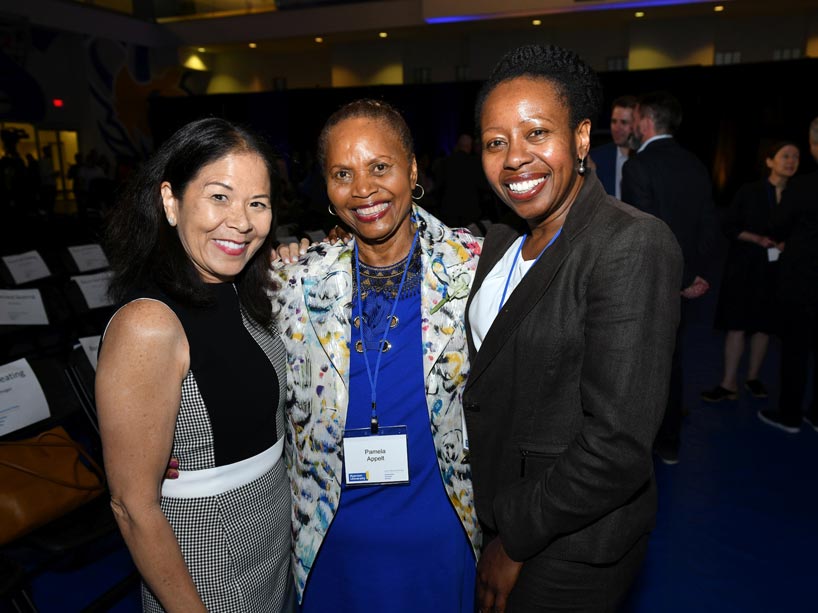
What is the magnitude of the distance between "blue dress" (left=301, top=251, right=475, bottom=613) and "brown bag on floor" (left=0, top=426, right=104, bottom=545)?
0.96 m

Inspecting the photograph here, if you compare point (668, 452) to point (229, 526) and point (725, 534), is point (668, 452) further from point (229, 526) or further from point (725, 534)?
point (229, 526)

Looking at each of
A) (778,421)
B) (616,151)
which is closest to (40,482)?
(616,151)

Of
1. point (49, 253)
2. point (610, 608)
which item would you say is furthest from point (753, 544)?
point (49, 253)

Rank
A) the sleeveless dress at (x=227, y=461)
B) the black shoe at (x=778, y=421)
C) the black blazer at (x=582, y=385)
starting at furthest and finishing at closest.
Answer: the black shoe at (x=778, y=421) → the sleeveless dress at (x=227, y=461) → the black blazer at (x=582, y=385)

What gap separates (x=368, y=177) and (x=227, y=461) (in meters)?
0.82

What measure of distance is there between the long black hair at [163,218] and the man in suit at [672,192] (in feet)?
9.02

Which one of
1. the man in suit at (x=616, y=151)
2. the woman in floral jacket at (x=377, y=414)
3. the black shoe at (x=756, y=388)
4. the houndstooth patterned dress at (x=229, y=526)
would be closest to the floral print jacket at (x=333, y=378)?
the woman in floral jacket at (x=377, y=414)

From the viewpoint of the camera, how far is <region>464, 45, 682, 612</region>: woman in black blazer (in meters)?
1.05

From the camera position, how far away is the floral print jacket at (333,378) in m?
1.60

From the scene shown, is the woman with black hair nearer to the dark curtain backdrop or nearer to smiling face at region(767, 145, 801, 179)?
smiling face at region(767, 145, 801, 179)

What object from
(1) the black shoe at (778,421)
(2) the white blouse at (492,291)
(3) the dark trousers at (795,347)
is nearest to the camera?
(2) the white blouse at (492,291)

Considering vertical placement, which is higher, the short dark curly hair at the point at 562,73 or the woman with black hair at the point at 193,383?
the short dark curly hair at the point at 562,73

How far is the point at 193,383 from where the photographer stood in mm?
1243

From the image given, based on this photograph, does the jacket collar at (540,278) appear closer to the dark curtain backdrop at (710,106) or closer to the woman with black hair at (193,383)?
the woman with black hair at (193,383)
